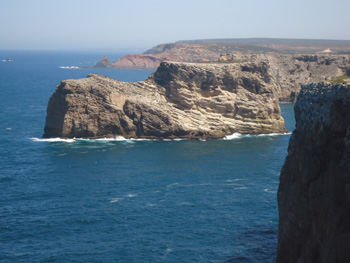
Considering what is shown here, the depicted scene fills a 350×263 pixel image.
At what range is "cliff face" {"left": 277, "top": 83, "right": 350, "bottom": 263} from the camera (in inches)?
1384

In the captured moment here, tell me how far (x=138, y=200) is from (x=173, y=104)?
50.5 meters

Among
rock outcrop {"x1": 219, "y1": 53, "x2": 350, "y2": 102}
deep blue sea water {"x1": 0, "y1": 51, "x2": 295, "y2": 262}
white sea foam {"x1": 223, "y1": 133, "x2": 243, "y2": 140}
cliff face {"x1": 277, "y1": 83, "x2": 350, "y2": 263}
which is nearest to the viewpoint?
cliff face {"x1": 277, "y1": 83, "x2": 350, "y2": 263}

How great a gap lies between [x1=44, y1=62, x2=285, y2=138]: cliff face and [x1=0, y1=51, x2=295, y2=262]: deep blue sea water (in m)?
4.64

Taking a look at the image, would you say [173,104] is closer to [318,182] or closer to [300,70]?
[318,182]

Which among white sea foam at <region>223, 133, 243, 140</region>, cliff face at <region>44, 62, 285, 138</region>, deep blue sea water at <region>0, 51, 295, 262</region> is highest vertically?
cliff face at <region>44, 62, 285, 138</region>

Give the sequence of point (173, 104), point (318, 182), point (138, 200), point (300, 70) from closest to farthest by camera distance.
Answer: point (318, 182) < point (138, 200) < point (173, 104) < point (300, 70)

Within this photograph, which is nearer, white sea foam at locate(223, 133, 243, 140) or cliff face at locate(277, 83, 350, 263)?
cliff face at locate(277, 83, 350, 263)

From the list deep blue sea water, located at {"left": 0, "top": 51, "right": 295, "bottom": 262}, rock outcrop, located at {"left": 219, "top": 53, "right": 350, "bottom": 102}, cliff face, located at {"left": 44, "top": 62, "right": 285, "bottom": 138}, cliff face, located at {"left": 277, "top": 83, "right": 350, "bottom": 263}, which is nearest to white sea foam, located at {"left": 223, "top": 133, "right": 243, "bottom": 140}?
cliff face, located at {"left": 44, "top": 62, "right": 285, "bottom": 138}

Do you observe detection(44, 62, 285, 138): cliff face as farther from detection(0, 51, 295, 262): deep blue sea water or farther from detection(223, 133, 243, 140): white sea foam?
detection(0, 51, 295, 262): deep blue sea water

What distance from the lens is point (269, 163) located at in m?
88.4

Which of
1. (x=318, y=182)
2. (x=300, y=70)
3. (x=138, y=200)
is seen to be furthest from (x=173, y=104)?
(x=300, y=70)

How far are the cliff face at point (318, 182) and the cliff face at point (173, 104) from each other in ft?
223

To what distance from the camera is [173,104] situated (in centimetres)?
11550

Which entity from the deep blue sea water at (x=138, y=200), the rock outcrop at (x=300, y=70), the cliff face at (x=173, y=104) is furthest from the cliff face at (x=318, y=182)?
the rock outcrop at (x=300, y=70)
